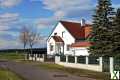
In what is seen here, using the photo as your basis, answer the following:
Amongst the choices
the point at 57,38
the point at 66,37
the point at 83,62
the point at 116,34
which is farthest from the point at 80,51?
the point at 116,34

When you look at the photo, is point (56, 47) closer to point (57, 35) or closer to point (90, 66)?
point (57, 35)

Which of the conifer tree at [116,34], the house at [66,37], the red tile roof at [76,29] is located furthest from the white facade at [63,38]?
the conifer tree at [116,34]

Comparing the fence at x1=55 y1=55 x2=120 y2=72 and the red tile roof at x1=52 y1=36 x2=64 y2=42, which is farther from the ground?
the red tile roof at x1=52 y1=36 x2=64 y2=42

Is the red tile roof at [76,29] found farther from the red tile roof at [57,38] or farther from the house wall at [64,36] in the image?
the red tile roof at [57,38]

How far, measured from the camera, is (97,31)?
1821 inches

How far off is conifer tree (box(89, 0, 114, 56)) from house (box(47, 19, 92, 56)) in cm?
1925

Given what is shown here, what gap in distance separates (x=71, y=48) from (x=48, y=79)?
40045mm

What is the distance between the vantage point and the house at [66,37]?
6875cm

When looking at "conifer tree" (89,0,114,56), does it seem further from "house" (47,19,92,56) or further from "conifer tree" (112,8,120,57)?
"house" (47,19,92,56)

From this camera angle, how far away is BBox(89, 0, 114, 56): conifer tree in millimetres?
44344

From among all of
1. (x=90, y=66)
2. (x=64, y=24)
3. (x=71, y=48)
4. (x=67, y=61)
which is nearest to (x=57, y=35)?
(x=64, y=24)

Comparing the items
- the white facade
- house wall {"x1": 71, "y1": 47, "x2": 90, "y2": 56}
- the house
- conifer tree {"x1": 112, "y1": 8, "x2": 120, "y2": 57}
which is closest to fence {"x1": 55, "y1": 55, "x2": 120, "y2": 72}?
conifer tree {"x1": 112, "y1": 8, "x2": 120, "y2": 57}

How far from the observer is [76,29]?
71750mm

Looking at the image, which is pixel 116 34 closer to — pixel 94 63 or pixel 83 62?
pixel 94 63
